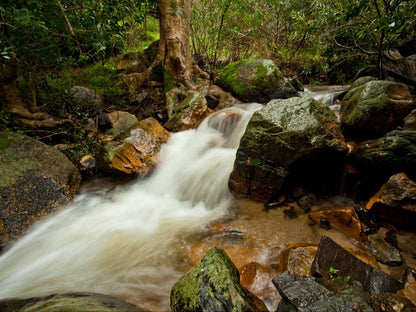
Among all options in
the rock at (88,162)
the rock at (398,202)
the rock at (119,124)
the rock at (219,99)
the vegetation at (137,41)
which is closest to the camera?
the rock at (398,202)

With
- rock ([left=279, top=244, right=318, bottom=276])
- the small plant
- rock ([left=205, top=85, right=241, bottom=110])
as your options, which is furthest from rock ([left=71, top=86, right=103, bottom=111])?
the small plant

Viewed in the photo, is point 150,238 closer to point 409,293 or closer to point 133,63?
point 409,293

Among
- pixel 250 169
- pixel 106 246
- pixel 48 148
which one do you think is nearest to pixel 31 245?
pixel 106 246

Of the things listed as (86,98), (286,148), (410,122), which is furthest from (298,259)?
(86,98)

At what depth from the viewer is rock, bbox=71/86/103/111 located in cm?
550

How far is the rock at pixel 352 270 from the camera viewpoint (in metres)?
1.92

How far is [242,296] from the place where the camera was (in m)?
1.41

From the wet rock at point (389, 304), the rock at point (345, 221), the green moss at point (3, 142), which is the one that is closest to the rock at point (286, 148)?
the rock at point (345, 221)

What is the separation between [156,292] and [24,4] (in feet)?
15.8

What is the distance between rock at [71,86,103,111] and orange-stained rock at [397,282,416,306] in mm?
6679

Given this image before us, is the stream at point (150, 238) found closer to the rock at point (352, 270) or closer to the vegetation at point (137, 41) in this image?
the rock at point (352, 270)

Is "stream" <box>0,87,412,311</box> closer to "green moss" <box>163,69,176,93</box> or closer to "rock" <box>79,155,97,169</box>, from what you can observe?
"rock" <box>79,155,97,169</box>

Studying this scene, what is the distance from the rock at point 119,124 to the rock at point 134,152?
9.6 inches

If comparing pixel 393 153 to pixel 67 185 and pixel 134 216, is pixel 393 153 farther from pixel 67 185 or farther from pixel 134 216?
pixel 67 185
